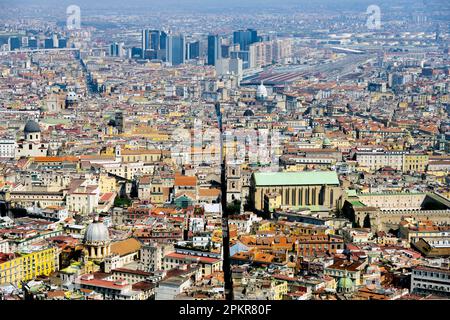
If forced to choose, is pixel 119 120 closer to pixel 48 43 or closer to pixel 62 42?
pixel 48 43

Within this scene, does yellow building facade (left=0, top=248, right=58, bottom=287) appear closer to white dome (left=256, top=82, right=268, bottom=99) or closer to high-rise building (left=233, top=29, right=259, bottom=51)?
white dome (left=256, top=82, right=268, bottom=99)

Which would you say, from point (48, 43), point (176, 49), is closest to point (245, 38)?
point (176, 49)

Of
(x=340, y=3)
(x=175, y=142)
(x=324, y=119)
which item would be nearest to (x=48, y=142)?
(x=175, y=142)

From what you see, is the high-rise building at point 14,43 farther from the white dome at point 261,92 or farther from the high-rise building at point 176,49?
the white dome at point 261,92

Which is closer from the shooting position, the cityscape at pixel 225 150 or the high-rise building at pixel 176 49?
the cityscape at pixel 225 150

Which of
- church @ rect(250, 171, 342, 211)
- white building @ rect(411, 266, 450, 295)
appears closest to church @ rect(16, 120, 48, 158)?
church @ rect(250, 171, 342, 211)

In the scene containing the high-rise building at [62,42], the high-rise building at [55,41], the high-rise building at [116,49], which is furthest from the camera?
the high-rise building at [116,49]

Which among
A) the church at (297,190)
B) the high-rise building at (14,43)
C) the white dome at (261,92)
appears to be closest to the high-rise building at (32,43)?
the high-rise building at (14,43)
